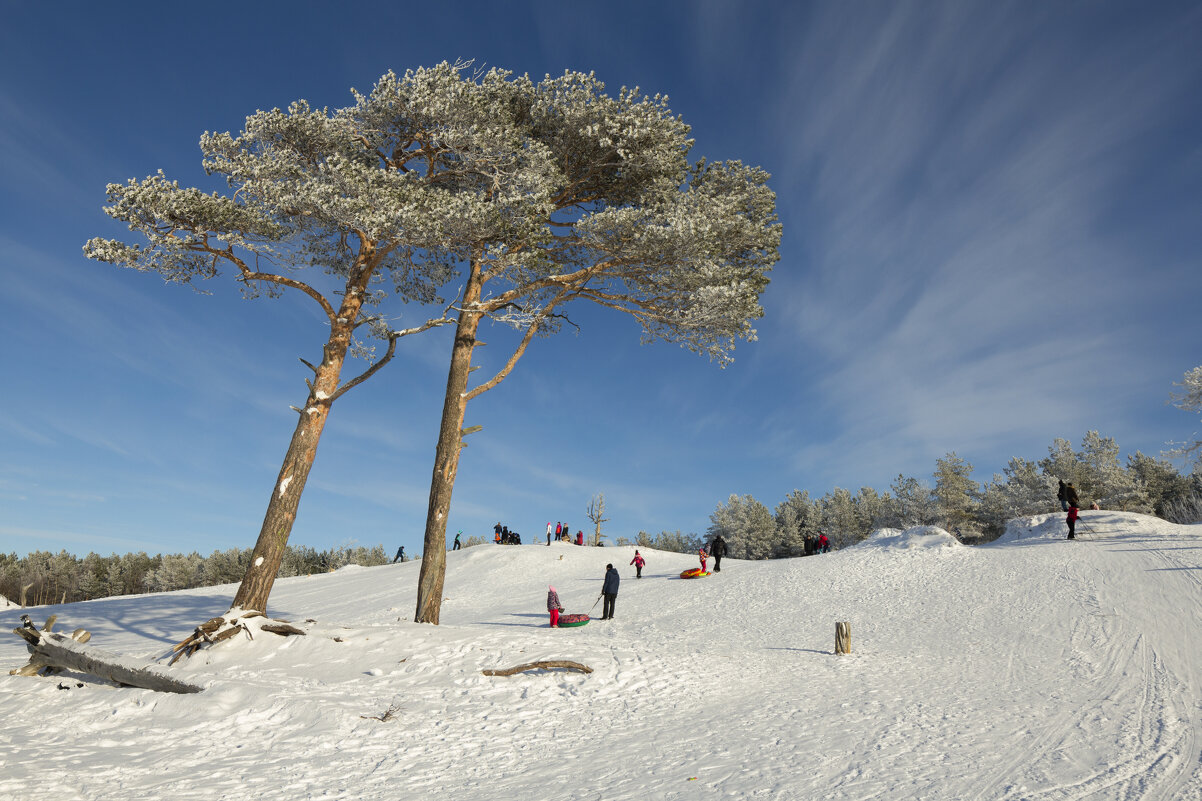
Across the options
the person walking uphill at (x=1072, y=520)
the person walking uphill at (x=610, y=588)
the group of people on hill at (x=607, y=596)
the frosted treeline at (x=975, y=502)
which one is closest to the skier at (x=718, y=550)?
the group of people on hill at (x=607, y=596)

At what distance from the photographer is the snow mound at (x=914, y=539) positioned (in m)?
23.1

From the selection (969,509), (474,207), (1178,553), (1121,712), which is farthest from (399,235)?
(969,509)

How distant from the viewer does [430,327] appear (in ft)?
44.5

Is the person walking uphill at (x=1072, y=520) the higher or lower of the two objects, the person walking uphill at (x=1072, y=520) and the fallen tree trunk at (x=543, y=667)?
the higher

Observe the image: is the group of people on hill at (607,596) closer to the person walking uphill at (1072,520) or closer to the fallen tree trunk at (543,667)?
the fallen tree trunk at (543,667)

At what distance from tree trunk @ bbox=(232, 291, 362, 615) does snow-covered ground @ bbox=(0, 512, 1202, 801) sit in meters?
1.63

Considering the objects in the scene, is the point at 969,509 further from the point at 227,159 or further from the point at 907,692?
the point at 227,159

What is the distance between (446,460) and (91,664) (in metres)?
6.70

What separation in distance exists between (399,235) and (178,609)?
63.2ft

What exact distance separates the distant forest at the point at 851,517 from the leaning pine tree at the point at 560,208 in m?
27.8

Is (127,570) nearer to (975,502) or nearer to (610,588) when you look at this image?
(610,588)

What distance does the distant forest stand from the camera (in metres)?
46.4

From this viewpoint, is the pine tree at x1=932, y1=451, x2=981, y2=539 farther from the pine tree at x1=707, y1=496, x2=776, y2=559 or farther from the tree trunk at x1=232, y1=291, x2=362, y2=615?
the tree trunk at x1=232, y1=291, x2=362, y2=615

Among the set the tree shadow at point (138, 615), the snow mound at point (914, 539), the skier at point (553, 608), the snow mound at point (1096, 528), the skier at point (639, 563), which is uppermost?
the snow mound at point (1096, 528)
